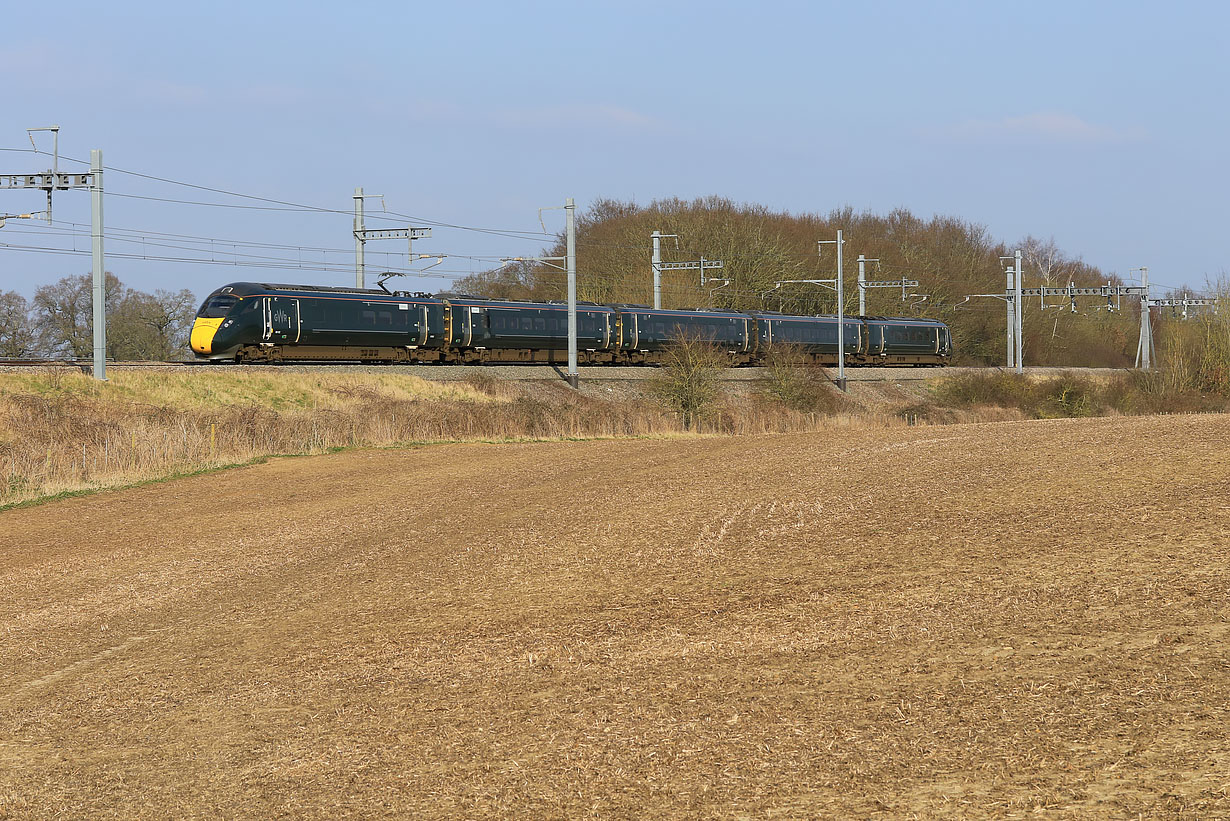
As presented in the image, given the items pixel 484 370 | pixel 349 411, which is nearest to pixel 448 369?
pixel 484 370

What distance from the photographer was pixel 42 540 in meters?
20.4

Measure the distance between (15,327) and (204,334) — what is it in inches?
1366

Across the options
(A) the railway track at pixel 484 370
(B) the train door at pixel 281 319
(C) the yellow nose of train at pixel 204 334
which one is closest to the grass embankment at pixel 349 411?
(A) the railway track at pixel 484 370

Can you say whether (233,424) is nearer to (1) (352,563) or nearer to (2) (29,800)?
(1) (352,563)

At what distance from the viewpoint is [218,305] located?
43906 mm

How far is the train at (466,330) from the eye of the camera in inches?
1735

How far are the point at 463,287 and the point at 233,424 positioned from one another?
52.7 meters

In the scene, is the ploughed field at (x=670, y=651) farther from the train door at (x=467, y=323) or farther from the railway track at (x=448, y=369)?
the train door at (x=467, y=323)

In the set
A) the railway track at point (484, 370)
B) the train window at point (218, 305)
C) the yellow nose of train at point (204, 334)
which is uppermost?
the train window at point (218, 305)

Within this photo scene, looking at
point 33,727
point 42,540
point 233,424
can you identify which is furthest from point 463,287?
point 33,727

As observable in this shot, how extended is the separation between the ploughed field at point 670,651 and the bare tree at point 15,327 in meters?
55.7

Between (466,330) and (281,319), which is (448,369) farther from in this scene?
(281,319)

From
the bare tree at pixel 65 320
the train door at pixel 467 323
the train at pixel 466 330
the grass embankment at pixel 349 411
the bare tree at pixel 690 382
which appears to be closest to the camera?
the grass embankment at pixel 349 411

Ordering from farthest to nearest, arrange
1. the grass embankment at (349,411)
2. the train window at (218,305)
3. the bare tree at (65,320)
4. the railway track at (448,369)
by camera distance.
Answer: the bare tree at (65,320) < the train window at (218,305) < the railway track at (448,369) < the grass embankment at (349,411)
